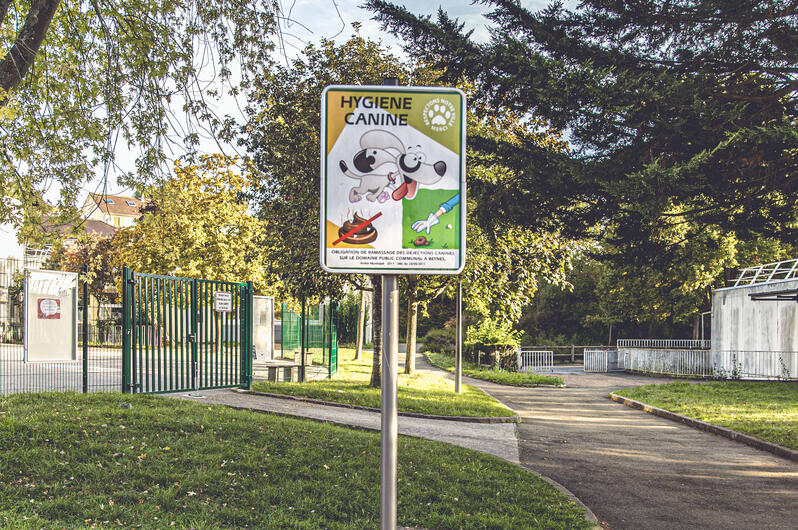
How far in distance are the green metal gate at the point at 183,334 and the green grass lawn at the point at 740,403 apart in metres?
10.4

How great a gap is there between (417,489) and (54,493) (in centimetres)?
321

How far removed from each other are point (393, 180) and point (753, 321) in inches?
1018

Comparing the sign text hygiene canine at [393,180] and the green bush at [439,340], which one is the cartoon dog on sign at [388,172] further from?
the green bush at [439,340]

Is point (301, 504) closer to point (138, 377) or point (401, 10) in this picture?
point (401, 10)

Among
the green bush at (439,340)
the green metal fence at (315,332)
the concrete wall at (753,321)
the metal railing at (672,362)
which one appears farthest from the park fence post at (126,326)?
the green bush at (439,340)

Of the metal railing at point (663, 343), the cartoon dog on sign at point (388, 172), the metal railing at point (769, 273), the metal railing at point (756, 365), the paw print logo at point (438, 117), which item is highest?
the paw print logo at point (438, 117)

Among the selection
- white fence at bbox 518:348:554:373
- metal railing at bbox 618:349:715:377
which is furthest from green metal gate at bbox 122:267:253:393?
metal railing at bbox 618:349:715:377

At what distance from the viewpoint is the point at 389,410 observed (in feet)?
8.66

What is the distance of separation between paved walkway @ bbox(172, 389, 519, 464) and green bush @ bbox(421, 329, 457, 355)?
27501 mm

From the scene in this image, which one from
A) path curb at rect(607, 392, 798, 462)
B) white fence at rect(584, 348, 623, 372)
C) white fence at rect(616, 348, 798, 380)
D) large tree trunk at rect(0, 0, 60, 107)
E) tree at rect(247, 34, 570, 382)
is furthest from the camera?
white fence at rect(584, 348, 623, 372)

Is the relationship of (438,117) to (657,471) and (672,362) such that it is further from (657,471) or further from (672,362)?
(672,362)

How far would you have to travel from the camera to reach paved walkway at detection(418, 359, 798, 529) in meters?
6.65

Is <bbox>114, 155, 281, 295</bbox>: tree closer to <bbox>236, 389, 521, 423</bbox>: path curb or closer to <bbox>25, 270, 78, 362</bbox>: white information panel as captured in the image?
<bbox>236, 389, 521, 423</bbox>: path curb

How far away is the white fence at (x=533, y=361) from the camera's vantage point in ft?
103
